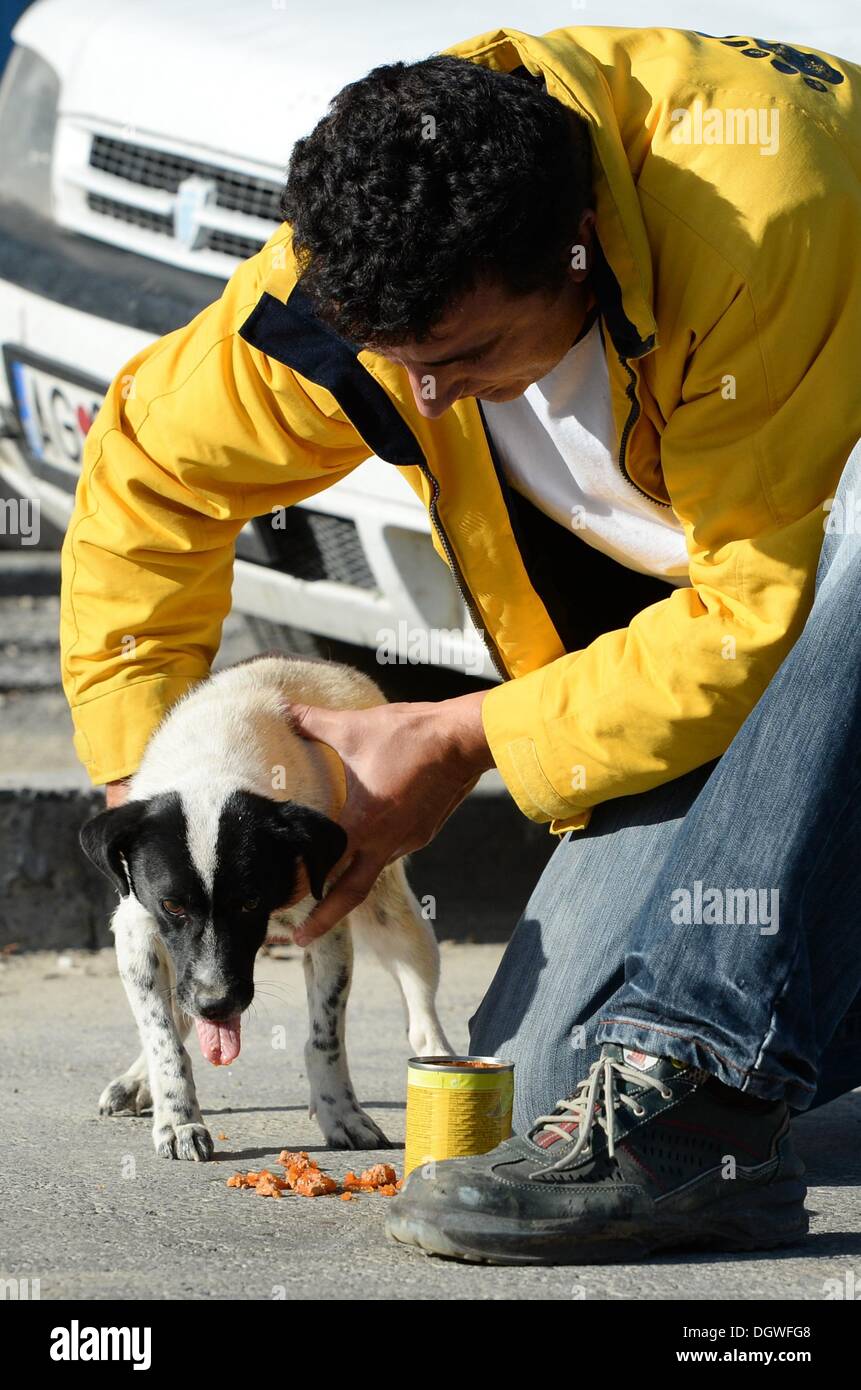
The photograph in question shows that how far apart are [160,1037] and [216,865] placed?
0.41 m

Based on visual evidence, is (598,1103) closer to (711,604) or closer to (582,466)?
(711,604)

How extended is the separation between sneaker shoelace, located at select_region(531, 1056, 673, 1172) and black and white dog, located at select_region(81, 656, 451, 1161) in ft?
2.57

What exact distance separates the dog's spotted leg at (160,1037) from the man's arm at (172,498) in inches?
12.6

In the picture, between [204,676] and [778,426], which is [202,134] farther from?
[778,426]

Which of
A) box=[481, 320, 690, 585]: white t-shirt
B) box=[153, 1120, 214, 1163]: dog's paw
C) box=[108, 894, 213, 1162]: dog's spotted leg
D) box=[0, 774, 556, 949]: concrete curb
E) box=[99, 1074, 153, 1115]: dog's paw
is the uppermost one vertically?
box=[481, 320, 690, 585]: white t-shirt

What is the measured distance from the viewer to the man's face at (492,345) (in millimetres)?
2490

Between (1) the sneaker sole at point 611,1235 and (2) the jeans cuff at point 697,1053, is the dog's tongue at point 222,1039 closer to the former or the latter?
(1) the sneaker sole at point 611,1235

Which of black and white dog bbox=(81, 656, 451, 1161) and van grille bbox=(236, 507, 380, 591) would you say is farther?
van grille bbox=(236, 507, 380, 591)

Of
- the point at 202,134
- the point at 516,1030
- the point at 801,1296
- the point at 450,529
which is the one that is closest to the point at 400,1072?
the point at 516,1030

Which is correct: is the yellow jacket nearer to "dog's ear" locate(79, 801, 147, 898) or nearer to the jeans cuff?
the jeans cuff

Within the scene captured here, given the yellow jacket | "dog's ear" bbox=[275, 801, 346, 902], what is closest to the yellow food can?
the yellow jacket

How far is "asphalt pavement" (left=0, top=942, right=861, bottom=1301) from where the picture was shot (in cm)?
230

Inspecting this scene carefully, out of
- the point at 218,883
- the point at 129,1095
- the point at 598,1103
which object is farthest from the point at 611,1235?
the point at 129,1095

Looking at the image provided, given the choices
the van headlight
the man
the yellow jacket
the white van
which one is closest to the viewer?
the man
